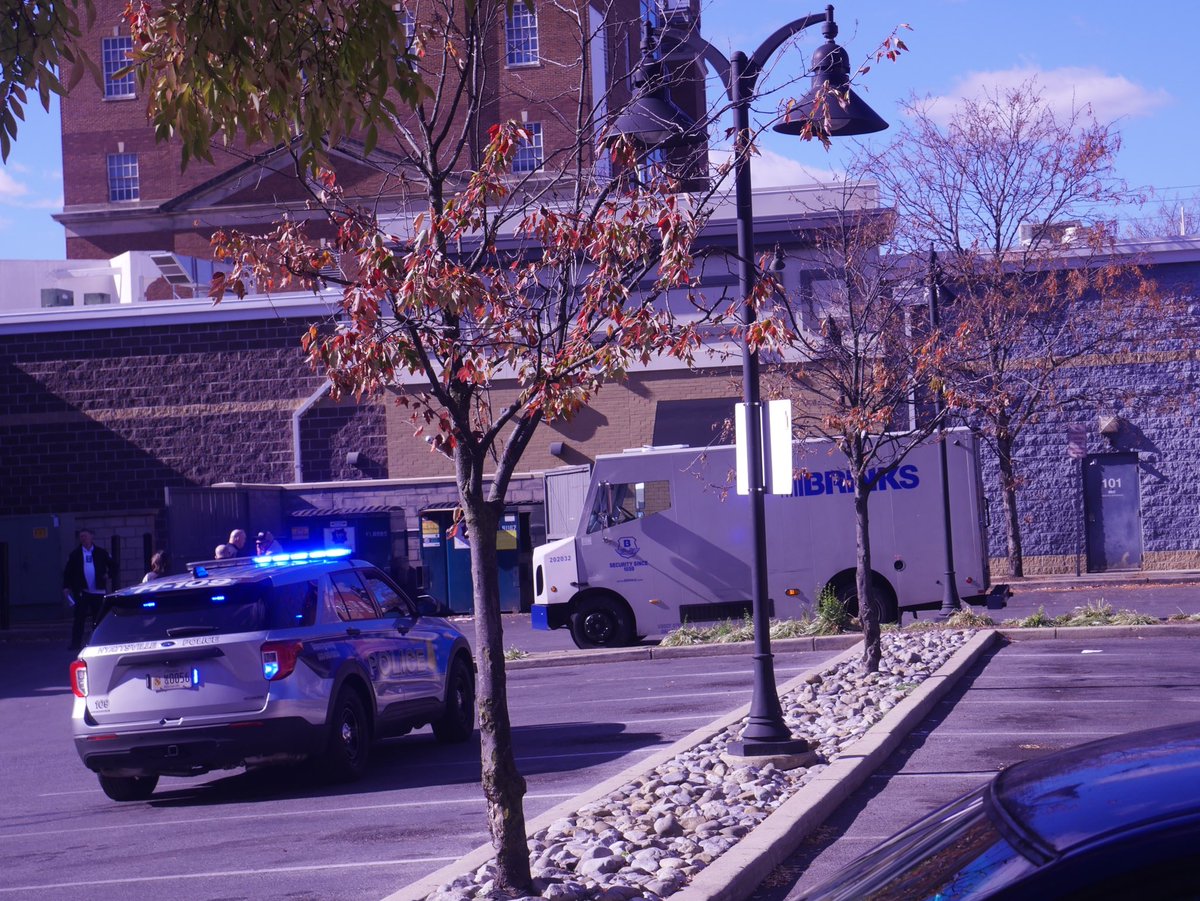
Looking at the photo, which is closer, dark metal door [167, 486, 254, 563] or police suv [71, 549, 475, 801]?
police suv [71, 549, 475, 801]

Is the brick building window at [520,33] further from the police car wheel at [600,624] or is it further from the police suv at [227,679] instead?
the police car wheel at [600,624]

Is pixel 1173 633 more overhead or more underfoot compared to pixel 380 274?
more underfoot

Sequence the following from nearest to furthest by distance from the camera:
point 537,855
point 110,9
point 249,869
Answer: point 537,855, point 249,869, point 110,9

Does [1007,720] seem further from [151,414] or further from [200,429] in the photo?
[151,414]

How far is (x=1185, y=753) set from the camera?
2654 millimetres

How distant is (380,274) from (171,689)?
17.9ft

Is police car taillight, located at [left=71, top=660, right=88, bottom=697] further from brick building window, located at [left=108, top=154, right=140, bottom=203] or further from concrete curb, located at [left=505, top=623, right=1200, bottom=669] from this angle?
brick building window, located at [left=108, top=154, right=140, bottom=203]

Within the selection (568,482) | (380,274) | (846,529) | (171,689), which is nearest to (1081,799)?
(380,274)

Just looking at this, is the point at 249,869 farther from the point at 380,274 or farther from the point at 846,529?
the point at 846,529

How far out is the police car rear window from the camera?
10.9 m

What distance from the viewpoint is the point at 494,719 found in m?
6.66

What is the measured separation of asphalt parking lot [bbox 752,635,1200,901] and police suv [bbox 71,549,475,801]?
4.21m

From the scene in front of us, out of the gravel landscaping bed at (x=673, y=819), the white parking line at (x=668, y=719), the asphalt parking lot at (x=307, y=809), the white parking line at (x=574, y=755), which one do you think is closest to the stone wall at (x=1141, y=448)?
the asphalt parking lot at (x=307, y=809)

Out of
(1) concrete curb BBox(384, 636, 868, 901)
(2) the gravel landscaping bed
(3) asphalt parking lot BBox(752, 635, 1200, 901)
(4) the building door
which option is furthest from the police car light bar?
(4) the building door
